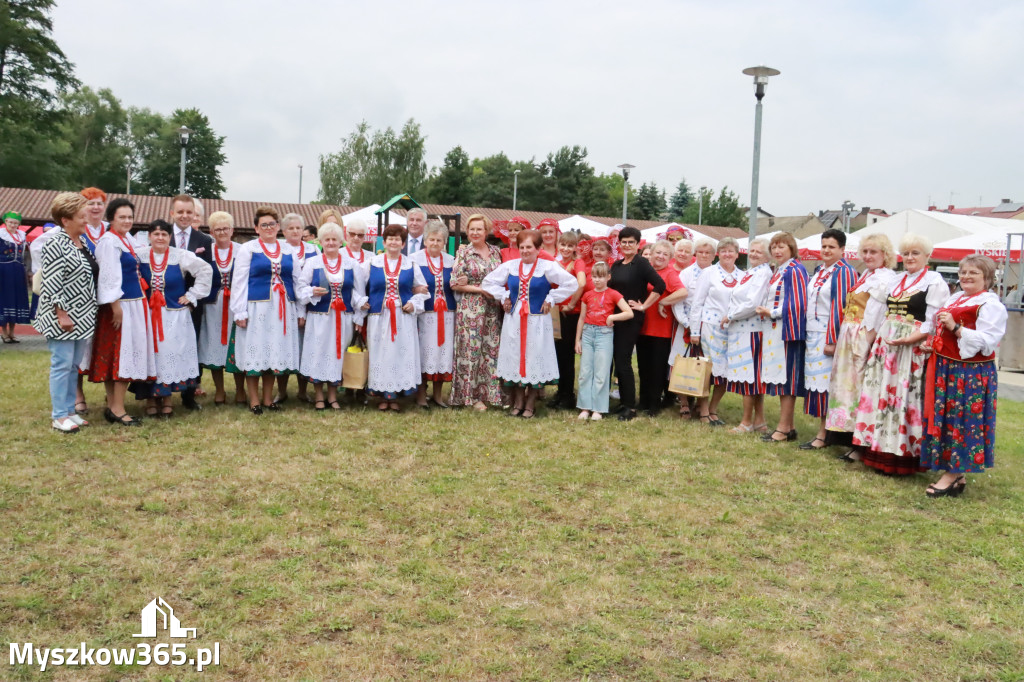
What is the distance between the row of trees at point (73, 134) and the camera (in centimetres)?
3158

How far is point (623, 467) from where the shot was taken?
19.5 ft

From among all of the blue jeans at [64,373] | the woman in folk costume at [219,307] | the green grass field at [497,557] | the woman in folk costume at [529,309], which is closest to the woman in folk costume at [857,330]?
the green grass field at [497,557]

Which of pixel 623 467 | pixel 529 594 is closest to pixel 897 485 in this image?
pixel 623 467

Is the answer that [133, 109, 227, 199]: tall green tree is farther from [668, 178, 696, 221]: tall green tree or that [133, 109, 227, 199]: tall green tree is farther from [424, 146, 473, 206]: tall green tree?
[668, 178, 696, 221]: tall green tree

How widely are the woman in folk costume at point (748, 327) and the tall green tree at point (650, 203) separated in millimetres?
52491

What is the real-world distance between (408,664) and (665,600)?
1280 millimetres

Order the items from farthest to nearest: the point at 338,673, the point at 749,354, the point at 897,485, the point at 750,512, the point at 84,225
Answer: the point at 749,354 → the point at 84,225 → the point at 897,485 → the point at 750,512 → the point at 338,673

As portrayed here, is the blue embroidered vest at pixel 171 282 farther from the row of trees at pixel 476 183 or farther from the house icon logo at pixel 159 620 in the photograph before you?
the row of trees at pixel 476 183

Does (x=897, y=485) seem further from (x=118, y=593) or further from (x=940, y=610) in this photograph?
(x=118, y=593)

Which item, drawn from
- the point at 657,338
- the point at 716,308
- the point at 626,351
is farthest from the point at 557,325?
the point at 716,308

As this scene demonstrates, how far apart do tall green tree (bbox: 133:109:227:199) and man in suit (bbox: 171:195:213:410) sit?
5330 cm

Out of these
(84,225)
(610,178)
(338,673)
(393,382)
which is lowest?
(338,673)

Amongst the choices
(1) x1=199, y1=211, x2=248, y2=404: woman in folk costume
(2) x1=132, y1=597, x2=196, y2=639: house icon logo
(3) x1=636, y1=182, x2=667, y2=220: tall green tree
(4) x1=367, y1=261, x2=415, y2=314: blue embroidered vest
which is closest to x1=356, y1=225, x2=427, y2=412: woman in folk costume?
(4) x1=367, y1=261, x2=415, y2=314: blue embroidered vest

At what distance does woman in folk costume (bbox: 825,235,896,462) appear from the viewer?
240 inches
